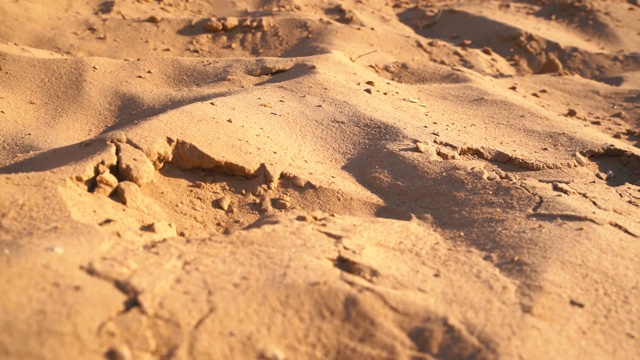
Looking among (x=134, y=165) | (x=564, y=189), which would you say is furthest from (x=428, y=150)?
(x=134, y=165)

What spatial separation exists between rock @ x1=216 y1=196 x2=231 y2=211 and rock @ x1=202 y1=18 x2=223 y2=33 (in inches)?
122

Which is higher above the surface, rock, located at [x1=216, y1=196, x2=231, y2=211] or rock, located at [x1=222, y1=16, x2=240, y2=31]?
rock, located at [x1=216, y1=196, x2=231, y2=211]

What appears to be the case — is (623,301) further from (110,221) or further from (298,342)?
(110,221)

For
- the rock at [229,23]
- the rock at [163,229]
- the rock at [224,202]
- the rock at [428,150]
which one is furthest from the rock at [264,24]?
the rock at [163,229]

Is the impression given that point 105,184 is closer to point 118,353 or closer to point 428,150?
point 118,353

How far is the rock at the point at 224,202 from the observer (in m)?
2.64

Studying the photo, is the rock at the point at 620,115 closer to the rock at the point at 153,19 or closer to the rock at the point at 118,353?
the rock at the point at 153,19

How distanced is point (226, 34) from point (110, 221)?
364 cm

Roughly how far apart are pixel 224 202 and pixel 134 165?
1.31 feet

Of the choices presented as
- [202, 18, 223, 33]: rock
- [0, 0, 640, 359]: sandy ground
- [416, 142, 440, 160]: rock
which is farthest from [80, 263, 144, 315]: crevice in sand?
[202, 18, 223, 33]: rock

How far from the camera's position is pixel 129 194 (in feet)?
7.88

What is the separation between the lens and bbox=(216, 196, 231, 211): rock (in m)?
2.64

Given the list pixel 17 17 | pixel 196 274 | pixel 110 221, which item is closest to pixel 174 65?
pixel 17 17

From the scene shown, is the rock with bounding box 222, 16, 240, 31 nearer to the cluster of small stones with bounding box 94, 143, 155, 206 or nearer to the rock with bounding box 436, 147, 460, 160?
the rock with bounding box 436, 147, 460, 160
